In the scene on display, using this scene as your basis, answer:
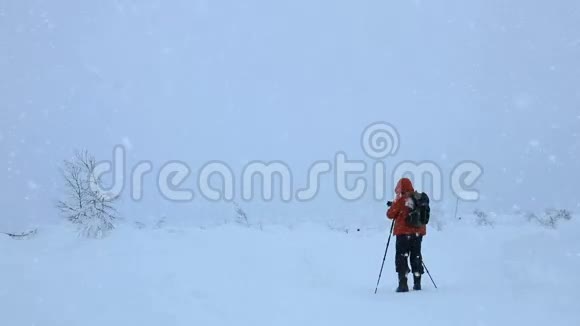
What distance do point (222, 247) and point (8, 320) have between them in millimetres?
5259

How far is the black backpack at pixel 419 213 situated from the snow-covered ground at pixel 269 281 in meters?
1.05

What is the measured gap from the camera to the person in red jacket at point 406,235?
8469 mm

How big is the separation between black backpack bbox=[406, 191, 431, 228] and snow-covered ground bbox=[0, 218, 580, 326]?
1.05 metres

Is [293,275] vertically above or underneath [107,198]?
underneath

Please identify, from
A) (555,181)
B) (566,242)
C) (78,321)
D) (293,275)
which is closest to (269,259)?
(293,275)

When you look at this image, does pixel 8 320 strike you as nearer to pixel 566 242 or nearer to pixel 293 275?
pixel 293 275

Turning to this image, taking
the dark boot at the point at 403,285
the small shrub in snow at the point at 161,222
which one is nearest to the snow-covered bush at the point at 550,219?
the dark boot at the point at 403,285

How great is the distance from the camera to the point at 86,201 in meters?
15.7

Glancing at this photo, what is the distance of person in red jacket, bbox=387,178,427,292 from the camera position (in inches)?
333

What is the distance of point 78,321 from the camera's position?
20.8ft

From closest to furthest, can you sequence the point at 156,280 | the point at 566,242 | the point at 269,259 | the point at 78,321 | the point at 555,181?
1. the point at 78,321
2. the point at 156,280
3. the point at 269,259
4. the point at 566,242
5. the point at 555,181

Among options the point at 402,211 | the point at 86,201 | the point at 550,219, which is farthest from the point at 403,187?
the point at 550,219

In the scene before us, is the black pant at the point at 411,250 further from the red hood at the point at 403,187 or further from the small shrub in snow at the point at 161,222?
the small shrub in snow at the point at 161,222

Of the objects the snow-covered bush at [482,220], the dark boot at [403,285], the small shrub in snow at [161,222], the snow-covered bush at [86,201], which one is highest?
the snow-covered bush at [86,201]
